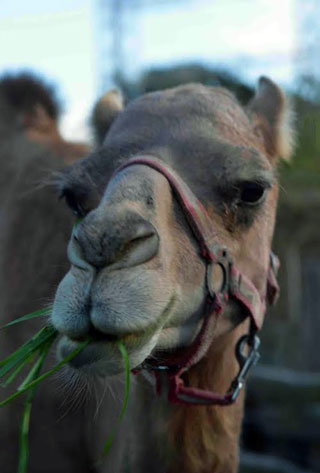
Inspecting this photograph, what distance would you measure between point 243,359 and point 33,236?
1720mm

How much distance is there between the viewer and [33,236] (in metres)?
4.28

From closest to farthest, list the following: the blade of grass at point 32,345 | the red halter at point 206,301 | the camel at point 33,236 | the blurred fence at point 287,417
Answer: the blade of grass at point 32,345
the red halter at point 206,301
the camel at point 33,236
the blurred fence at point 287,417

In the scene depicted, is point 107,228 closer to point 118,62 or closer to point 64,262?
point 64,262

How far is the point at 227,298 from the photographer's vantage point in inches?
109

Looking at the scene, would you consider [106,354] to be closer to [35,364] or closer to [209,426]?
[35,364]

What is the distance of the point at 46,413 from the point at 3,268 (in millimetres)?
966

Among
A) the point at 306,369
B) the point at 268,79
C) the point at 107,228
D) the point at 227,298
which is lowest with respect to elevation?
the point at 306,369

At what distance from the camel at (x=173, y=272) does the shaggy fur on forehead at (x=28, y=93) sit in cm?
210

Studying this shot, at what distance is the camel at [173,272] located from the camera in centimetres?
226

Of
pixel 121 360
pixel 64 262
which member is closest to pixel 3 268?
pixel 64 262

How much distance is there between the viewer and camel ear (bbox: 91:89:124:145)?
3.67m

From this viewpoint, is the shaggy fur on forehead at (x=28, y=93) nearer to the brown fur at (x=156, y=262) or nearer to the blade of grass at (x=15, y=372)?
the brown fur at (x=156, y=262)

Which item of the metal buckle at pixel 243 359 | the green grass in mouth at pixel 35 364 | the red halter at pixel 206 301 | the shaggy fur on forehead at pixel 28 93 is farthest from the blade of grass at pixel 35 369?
the shaggy fur on forehead at pixel 28 93

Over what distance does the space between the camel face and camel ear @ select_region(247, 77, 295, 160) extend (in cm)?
1
